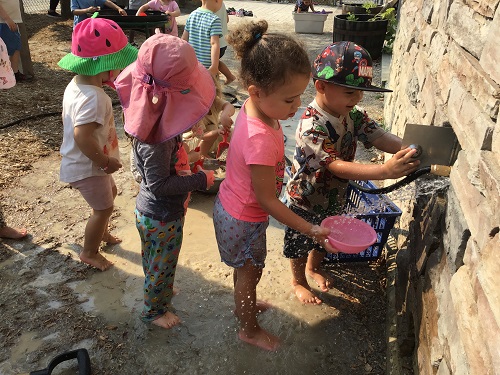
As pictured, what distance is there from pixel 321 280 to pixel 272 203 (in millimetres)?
1131

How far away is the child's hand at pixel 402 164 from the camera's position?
1.94 metres

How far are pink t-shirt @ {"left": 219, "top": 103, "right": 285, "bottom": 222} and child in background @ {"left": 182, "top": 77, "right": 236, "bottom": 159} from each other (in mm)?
310

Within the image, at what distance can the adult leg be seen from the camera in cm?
229

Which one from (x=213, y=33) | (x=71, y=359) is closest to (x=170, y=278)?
(x=71, y=359)

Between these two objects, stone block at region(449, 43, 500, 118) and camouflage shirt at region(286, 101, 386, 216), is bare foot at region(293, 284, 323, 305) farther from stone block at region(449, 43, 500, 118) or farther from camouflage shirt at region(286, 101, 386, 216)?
stone block at region(449, 43, 500, 118)

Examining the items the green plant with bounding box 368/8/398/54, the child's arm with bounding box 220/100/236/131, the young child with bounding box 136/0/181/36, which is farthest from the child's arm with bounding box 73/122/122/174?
the green plant with bounding box 368/8/398/54

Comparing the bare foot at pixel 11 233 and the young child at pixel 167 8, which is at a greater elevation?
the young child at pixel 167 8

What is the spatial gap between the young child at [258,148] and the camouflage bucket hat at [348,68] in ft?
0.99

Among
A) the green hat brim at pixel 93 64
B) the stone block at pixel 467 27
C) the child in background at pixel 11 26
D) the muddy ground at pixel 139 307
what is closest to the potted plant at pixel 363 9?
the child in background at pixel 11 26

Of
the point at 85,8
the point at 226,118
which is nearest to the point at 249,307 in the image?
the point at 226,118

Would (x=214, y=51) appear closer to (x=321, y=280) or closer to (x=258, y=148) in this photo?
(x=321, y=280)

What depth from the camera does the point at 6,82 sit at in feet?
10.3

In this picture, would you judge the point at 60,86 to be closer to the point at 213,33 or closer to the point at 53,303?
the point at 213,33

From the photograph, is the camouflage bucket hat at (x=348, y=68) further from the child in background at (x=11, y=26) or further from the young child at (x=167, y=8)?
the child in background at (x=11, y=26)
